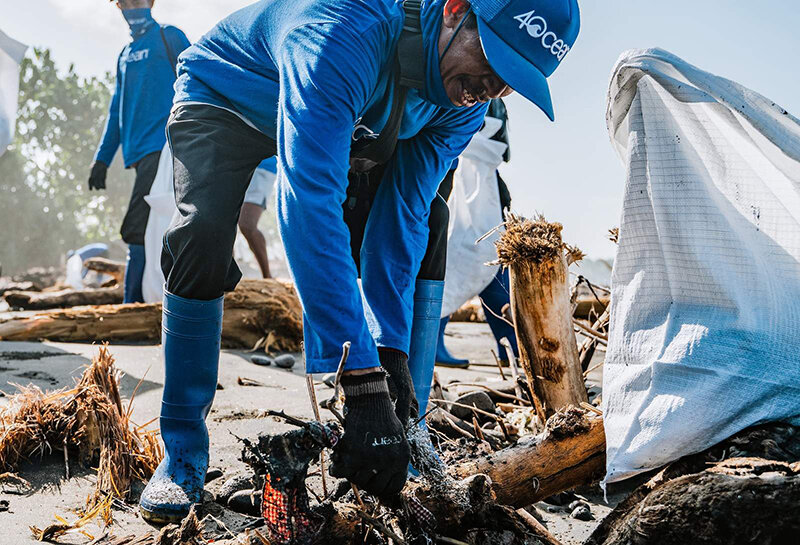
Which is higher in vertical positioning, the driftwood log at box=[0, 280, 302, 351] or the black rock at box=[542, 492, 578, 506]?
the driftwood log at box=[0, 280, 302, 351]

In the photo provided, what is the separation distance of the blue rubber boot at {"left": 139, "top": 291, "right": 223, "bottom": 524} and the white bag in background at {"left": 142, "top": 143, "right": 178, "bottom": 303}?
2.83m

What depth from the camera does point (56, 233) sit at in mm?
33938

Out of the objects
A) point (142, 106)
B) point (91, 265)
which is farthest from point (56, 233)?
point (142, 106)

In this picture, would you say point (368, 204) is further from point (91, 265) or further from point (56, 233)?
point (56, 233)

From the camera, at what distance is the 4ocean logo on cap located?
1672 millimetres

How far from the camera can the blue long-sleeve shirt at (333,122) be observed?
4.95ft

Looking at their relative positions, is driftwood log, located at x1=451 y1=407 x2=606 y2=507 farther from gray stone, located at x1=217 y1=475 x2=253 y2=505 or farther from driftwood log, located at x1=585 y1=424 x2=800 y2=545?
gray stone, located at x1=217 y1=475 x2=253 y2=505

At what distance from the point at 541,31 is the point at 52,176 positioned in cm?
3906

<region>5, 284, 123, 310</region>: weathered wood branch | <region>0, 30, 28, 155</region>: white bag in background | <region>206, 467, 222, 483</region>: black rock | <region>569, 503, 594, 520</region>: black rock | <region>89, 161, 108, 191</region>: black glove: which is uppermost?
<region>0, 30, 28, 155</region>: white bag in background

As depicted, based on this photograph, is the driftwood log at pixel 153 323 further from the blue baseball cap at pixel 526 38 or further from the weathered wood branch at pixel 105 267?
the blue baseball cap at pixel 526 38

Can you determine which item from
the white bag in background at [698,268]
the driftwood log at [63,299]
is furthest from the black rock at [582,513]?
the driftwood log at [63,299]

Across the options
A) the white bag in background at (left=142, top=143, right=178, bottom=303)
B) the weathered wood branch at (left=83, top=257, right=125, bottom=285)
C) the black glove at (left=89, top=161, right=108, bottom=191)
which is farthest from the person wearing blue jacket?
the weathered wood branch at (left=83, top=257, right=125, bottom=285)

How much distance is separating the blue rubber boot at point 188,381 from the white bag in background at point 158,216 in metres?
2.83

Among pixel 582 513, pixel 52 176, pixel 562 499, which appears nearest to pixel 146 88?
pixel 562 499
